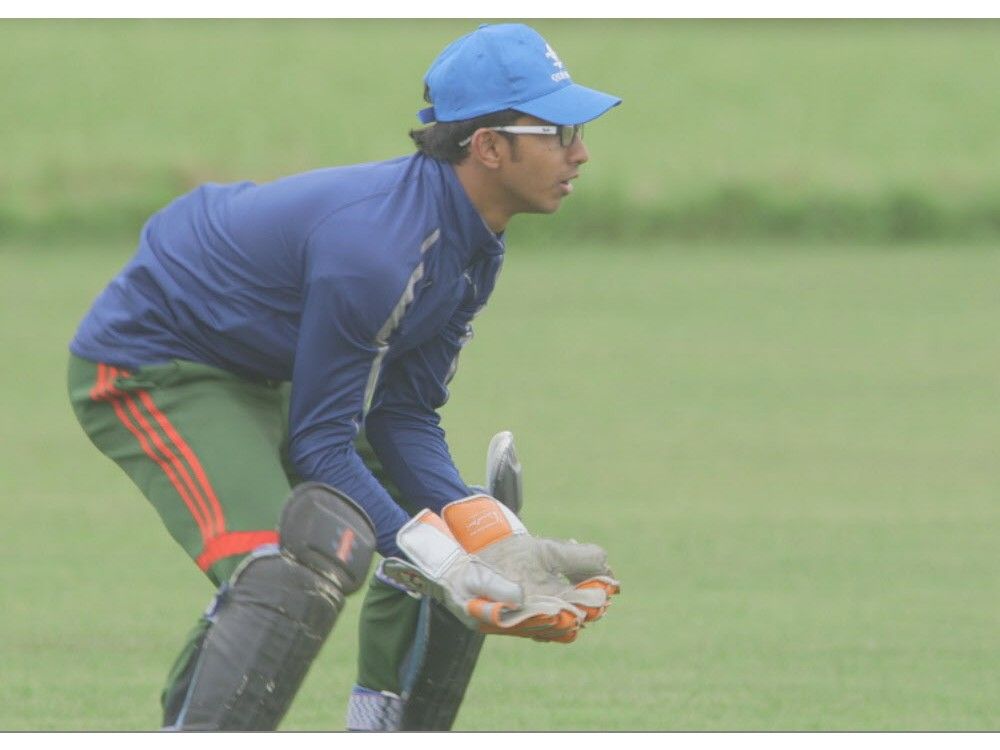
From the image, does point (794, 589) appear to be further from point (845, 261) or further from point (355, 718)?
point (845, 261)

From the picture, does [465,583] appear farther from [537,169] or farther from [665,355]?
[665,355]

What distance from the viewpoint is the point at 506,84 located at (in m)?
5.48

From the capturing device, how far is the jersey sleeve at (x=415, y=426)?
612cm

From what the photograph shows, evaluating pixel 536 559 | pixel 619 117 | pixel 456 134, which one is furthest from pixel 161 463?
pixel 619 117

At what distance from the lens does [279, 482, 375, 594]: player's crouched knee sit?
198 inches

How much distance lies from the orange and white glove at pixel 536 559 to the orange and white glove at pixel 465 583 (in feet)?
0.35

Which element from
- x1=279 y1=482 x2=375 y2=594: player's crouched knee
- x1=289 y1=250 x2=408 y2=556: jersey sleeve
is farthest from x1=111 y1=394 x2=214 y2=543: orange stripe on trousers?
x1=279 y1=482 x2=375 y2=594: player's crouched knee

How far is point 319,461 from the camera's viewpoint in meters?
5.45

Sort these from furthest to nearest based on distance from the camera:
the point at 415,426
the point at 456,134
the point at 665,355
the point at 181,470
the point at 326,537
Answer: the point at 665,355, the point at 415,426, the point at 456,134, the point at 181,470, the point at 326,537

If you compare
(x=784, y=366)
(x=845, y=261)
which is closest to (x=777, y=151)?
(x=845, y=261)

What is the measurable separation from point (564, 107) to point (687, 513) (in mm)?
5744

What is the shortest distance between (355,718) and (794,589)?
10.8 ft

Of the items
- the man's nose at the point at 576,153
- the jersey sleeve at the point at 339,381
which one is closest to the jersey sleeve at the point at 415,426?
the jersey sleeve at the point at 339,381

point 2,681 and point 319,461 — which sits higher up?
point 319,461
